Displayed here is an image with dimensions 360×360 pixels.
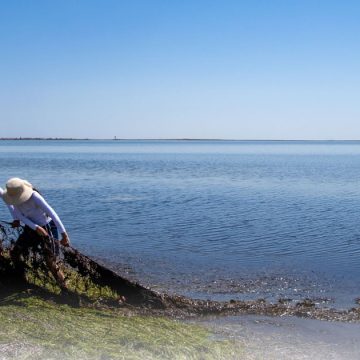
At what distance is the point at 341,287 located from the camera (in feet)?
35.0

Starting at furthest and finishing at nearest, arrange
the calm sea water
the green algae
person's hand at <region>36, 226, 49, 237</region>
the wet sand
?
the calm sea water → person's hand at <region>36, 226, 49, 237</region> → the wet sand → the green algae

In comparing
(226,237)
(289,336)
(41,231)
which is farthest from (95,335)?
(226,237)

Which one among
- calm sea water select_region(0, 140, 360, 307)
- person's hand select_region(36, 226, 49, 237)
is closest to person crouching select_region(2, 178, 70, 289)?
person's hand select_region(36, 226, 49, 237)

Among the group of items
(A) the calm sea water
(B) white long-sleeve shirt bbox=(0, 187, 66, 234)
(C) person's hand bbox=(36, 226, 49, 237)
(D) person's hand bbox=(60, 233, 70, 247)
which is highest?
(B) white long-sleeve shirt bbox=(0, 187, 66, 234)

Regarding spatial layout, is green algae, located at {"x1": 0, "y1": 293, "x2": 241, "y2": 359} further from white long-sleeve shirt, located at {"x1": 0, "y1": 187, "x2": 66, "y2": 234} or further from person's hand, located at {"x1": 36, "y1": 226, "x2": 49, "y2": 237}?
white long-sleeve shirt, located at {"x1": 0, "y1": 187, "x2": 66, "y2": 234}

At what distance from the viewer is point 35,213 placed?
8.38 m

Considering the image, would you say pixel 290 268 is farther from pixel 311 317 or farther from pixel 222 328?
pixel 222 328

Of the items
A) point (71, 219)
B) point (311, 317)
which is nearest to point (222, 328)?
point (311, 317)

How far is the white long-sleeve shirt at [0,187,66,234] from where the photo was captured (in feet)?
26.6

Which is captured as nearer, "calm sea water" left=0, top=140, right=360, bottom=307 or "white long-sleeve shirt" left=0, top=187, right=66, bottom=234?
"white long-sleeve shirt" left=0, top=187, right=66, bottom=234

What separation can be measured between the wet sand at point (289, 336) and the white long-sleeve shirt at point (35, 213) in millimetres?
2679

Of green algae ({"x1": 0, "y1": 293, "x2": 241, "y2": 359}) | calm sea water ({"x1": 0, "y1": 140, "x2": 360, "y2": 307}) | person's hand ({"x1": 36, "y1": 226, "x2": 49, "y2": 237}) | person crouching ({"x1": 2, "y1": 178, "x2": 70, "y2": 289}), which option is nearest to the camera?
green algae ({"x1": 0, "y1": 293, "x2": 241, "y2": 359})

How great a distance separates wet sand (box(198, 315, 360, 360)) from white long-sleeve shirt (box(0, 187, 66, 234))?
268 centimetres

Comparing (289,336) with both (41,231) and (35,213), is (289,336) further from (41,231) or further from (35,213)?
(35,213)
